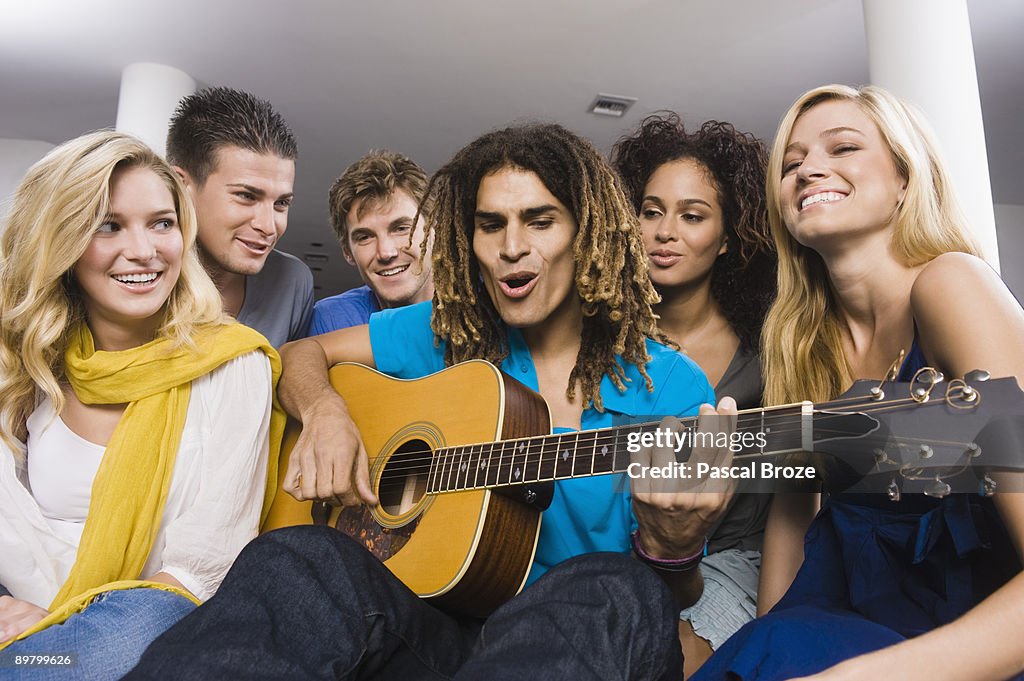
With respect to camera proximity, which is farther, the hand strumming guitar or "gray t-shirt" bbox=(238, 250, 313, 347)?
"gray t-shirt" bbox=(238, 250, 313, 347)

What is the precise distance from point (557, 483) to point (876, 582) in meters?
0.57

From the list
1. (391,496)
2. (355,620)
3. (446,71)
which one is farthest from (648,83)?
(355,620)

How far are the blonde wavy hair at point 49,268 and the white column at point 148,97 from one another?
3.31 m

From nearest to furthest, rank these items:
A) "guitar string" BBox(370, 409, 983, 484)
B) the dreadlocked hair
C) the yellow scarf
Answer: "guitar string" BBox(370, 409, 983, 484)
the yellow scarf
the dreadlocked hair

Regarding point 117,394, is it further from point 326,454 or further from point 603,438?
point 603,438

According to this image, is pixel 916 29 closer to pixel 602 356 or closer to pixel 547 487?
pixel 602 356

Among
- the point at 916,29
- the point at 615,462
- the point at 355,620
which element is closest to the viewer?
the point at 355,620

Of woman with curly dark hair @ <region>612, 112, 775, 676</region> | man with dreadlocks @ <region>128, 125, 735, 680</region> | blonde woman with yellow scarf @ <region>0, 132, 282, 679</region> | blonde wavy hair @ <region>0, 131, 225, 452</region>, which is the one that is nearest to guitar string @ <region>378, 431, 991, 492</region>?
man with dreadlocks @ <region>128, 125, 735, 680</region>

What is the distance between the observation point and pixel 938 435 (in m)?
0.98

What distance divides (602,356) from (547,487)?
0.39 meters

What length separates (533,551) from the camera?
1493 millimetres

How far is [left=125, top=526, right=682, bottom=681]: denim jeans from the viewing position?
3.27 feet

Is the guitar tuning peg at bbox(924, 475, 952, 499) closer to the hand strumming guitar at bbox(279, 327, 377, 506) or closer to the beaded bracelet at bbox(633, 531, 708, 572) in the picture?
the beaded bracelet at bbox(633, 531, 708, 572)

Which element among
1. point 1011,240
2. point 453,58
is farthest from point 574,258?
point 1011,240
